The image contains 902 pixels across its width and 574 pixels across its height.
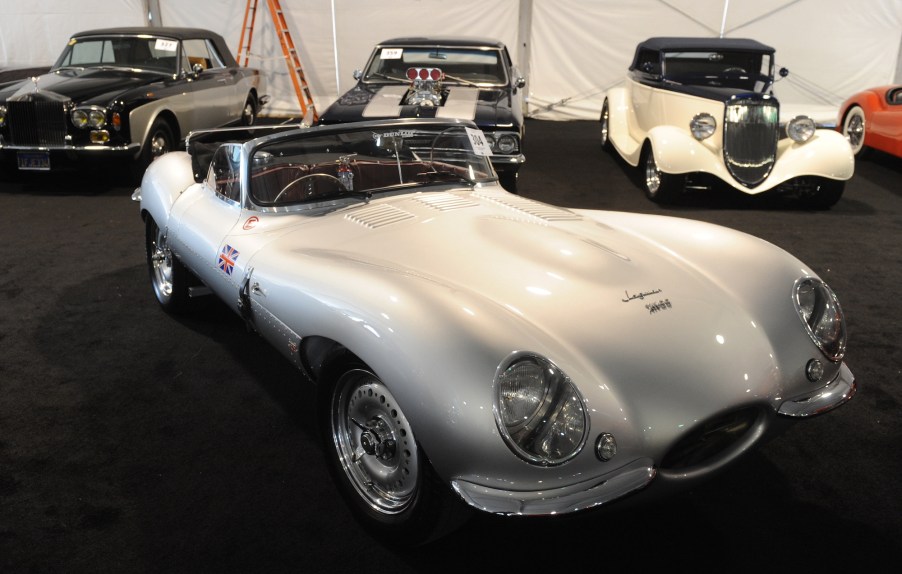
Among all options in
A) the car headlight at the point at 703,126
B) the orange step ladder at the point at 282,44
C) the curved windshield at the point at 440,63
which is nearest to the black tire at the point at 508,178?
the curved windshield at the point at 440,63

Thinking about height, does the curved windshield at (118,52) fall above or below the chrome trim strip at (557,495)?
above

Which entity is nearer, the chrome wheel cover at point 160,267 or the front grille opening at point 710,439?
the front grille opening at point 710,439

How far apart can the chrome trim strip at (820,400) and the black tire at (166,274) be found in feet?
10.1

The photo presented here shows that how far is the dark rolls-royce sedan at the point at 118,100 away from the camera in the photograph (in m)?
6.84

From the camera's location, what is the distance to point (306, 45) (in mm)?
12164

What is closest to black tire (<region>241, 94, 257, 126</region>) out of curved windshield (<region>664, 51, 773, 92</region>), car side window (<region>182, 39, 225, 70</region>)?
car side window (<region>182, 39, 225, 70</region>)

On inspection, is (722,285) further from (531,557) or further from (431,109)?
(431,109)

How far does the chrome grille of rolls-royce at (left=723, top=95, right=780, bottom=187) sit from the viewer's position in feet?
21.9

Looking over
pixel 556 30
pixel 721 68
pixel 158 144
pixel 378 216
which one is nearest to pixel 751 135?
pixel 721 68

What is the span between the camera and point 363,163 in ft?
11.1

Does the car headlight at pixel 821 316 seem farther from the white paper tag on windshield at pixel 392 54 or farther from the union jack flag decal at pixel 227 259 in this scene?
the white paper tag on windshield at pixel 392 54

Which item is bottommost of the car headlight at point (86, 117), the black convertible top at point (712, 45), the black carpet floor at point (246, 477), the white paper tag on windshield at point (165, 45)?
the black carpet floor at point (246, 477)

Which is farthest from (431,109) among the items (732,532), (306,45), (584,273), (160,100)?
(306,45)

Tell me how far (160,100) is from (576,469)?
6815 mm
